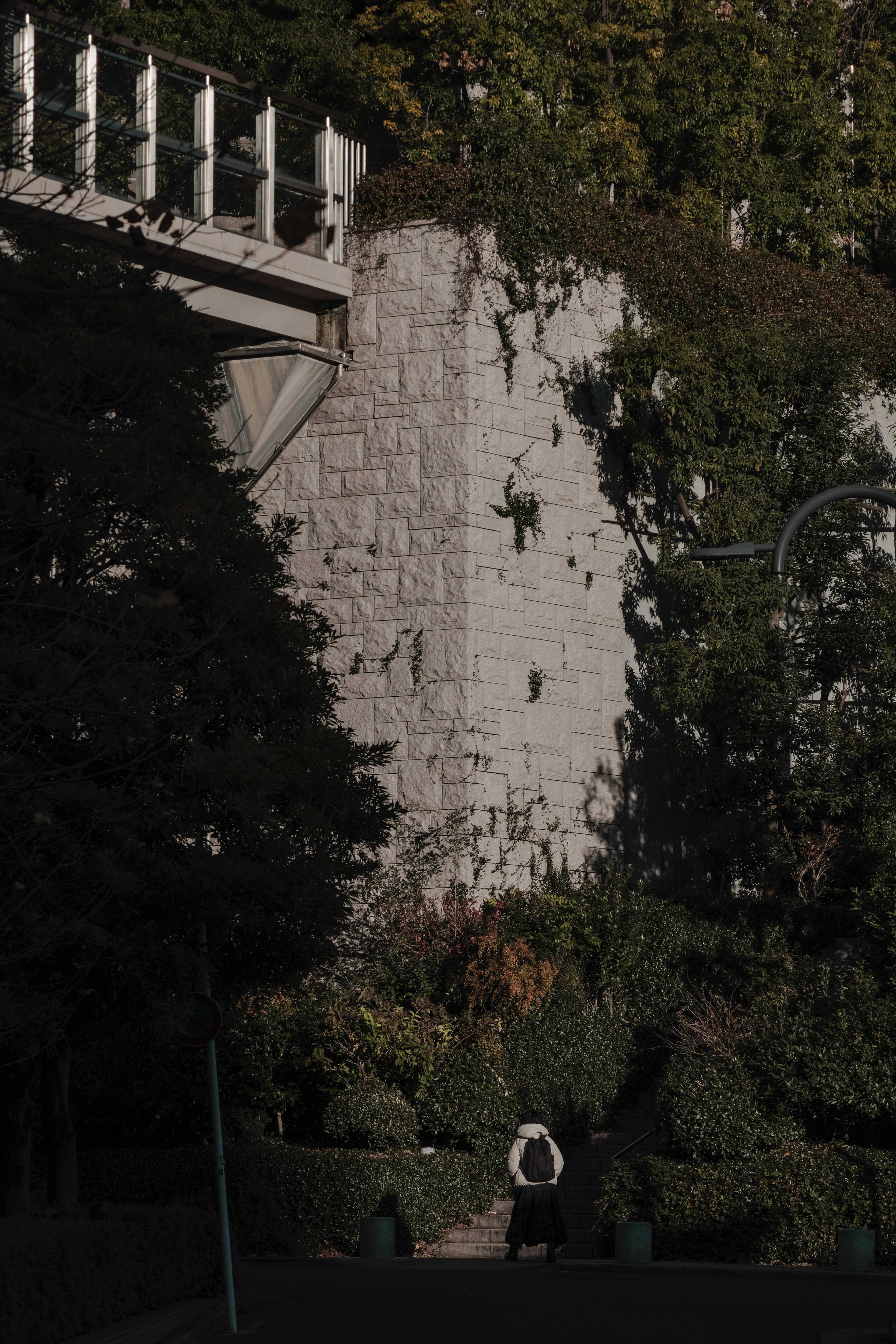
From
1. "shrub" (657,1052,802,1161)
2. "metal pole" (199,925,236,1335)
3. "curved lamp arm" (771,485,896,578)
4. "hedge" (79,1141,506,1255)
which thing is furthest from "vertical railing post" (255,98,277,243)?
"metal pole" (199,925,236,1335)

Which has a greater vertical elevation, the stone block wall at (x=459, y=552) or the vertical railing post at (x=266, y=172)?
the vertical railing post at (x=266, y=172)

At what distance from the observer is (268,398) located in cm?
2573

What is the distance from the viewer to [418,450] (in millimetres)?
25453

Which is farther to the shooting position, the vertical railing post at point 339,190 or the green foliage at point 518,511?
the green foliage at point 518,511

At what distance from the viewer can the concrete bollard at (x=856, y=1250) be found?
17.2 metres

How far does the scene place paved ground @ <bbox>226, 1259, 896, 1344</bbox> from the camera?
12.4 meters

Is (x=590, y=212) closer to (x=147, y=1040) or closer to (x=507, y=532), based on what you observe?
(x=507, y=532)

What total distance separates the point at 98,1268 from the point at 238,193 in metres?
15.0

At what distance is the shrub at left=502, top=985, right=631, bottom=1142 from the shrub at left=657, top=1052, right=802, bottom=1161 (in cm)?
210

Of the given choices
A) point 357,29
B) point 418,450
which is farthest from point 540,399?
point 357,29

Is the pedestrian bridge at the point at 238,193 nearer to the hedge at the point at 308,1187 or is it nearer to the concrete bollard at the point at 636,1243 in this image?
the hedge at the point at 308,1187

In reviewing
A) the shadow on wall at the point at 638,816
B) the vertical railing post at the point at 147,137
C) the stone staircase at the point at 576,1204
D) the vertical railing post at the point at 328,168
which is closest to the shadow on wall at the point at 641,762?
the shadow on wall at the point at 638,816

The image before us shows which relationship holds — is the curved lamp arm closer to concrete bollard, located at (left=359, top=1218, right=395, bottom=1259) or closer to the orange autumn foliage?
the orange autumn foliage

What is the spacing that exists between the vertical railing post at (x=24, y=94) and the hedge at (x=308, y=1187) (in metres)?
10.5
